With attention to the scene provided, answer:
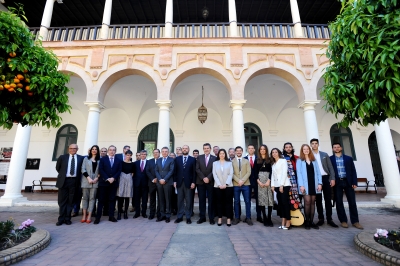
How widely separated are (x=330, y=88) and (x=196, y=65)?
6160mm

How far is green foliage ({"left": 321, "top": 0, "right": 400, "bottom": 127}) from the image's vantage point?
Result: 252 cm

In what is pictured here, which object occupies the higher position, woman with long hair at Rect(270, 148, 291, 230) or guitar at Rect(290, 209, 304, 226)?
woman with long hair at Rect(270, 148, 291, 230)

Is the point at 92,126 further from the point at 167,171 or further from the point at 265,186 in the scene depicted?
the point at 265,186

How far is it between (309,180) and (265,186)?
0.95 metres

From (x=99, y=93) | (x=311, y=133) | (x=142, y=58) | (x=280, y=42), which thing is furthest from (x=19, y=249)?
(x=280, y=42)

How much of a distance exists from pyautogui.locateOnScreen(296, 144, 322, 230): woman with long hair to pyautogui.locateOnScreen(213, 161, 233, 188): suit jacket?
4.90 ft

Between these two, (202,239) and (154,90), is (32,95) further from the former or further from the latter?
(154,90)

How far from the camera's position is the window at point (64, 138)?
1240 cm

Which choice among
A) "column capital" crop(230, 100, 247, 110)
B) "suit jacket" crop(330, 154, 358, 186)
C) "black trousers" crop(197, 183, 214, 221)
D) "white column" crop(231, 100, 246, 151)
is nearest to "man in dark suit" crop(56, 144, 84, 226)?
"black trousers" crop(197, 183, 214, 221)

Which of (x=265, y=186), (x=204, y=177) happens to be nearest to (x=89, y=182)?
(x=204, y=177)

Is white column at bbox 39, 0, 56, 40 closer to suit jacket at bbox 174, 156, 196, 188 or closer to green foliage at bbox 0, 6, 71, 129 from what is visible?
green foliage at bbox 0, 6, 71, 129

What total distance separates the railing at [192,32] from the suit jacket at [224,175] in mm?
6466

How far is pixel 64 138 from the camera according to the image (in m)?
12.6

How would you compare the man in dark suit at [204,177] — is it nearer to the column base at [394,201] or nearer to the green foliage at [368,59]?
the green foliage at [368,59]
